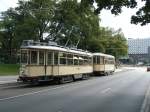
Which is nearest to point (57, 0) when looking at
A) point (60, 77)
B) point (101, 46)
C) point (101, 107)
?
point (101, 46)

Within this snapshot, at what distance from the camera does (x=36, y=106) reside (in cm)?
1645

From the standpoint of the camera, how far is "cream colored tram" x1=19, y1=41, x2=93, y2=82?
30141 mm

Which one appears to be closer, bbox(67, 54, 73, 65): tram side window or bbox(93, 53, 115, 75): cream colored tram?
bbox(67, 54, 73, 65): tram side window

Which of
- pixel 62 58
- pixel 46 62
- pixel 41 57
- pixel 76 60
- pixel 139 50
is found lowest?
pixel 139 50

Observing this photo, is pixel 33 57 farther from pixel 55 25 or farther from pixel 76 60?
pixel 55 25

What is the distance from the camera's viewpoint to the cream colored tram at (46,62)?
30.1 m

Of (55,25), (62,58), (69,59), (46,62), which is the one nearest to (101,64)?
(69,59)

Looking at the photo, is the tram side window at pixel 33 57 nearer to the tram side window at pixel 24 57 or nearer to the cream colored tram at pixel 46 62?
the cream colored tram at pixel 46 62

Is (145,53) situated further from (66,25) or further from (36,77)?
(36,77)

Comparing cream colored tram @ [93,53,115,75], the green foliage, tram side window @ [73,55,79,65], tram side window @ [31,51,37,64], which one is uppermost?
the green foliage

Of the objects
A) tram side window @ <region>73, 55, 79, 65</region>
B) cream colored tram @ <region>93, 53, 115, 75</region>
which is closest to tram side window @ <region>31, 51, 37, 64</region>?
tram side window @ <region>73, 55, 79, 65</region>

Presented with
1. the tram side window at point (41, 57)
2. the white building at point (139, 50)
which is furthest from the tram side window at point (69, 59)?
the white building at point (139, 50)

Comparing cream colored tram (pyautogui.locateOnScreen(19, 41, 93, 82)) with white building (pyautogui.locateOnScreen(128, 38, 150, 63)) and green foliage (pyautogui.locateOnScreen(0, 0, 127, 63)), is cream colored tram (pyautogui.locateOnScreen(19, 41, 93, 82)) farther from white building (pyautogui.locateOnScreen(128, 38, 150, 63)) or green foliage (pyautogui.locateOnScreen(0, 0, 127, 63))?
white building (pyautogui.locateOnScreen(128, 38, 150, 63))

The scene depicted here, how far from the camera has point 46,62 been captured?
105 ft
